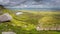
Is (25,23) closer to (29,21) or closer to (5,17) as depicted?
(29,21)

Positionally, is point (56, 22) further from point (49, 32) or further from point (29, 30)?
point (29, 30)

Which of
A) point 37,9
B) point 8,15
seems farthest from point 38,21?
point 8,15

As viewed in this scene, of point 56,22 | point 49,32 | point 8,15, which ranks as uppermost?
point 8,15

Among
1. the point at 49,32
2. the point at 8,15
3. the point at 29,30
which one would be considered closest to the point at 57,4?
the point at 49,32

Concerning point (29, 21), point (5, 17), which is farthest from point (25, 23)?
point (5, 17)

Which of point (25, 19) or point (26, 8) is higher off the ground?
point (26, 8)

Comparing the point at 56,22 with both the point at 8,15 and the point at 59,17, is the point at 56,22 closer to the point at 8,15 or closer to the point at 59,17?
the point at 59,17
